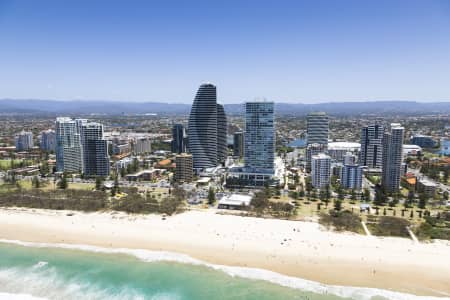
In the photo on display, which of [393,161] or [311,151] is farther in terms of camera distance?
[311,151]

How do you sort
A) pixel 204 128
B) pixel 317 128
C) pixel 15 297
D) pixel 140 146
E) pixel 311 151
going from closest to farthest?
pixel 15 297 < pixel 204 128 < pixel 311 151 < pixel 317 128 < pixel 140 146

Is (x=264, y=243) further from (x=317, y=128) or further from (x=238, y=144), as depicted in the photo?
(x=238, y=144)

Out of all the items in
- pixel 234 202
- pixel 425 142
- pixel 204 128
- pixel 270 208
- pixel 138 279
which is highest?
pixel 204 128

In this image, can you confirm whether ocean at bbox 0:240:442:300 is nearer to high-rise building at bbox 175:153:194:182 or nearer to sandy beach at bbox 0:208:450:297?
sandy beach at bbox 0:208:450:297

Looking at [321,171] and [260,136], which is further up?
[260,136]

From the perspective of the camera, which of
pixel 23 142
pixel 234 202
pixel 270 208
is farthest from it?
pixel 23 142

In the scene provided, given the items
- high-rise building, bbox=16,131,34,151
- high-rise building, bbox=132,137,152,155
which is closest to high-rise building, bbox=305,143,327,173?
high-rise building, bbox=132,137,152,155

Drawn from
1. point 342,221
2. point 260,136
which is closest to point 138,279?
point 342,221
